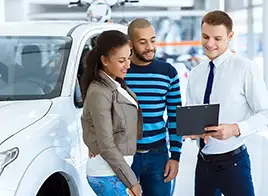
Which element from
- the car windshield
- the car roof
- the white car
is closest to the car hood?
the white car

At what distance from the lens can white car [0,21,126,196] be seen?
2.20 m

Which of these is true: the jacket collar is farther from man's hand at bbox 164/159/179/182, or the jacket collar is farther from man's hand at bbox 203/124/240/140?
man's hand at bbox 164/159/179/182

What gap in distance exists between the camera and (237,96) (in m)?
2.15

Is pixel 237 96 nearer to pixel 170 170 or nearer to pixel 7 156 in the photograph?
pixel 170 170

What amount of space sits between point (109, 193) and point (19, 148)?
450 mm

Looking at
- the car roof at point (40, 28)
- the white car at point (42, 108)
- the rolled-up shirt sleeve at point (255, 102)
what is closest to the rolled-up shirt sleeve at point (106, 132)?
the white car at point (42, 108)

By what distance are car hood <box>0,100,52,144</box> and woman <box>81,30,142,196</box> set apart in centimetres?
36

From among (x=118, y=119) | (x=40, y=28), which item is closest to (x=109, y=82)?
(x=118, y=119)

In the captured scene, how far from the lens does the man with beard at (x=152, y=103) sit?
2.38 metres

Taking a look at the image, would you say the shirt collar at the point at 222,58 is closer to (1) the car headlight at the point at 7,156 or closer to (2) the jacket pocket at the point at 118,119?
(2) the jacket pocket at the point at 118,119

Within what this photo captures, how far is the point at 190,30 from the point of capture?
10.4 meters

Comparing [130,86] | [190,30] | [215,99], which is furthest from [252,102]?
[190,30]

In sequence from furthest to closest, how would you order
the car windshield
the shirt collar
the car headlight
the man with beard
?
1. the car windshield
2. the man with beard
3. the shirt collar
4. the car headlight

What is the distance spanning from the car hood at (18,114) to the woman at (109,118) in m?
0.36
